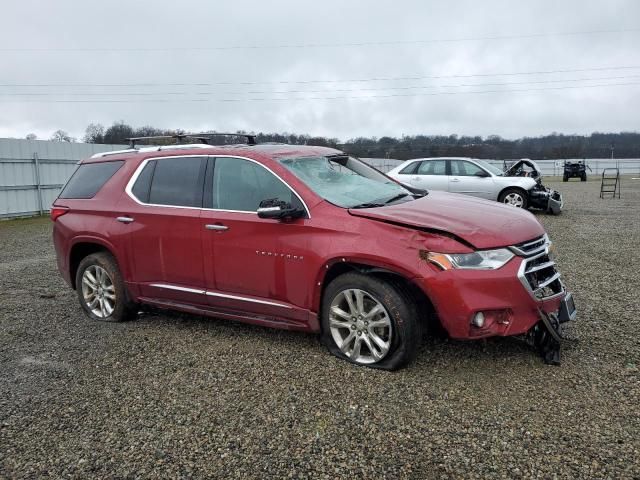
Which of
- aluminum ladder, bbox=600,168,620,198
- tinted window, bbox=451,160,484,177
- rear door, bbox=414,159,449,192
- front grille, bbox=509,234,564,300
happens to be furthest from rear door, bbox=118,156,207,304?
aluminum ladder, bbox=600,168,620,198

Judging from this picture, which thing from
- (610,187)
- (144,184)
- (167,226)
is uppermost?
(144,184)

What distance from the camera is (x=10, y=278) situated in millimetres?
7863

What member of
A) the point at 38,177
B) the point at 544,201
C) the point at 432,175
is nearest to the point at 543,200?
the point at 544,201

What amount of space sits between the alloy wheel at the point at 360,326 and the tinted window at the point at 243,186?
0.90 m

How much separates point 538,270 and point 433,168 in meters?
11.0

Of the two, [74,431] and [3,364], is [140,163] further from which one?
[74,431]

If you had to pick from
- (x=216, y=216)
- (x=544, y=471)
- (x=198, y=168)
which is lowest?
(x=544, y=471)

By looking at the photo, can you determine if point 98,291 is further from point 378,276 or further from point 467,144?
point 467,144

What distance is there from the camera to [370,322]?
389 cm

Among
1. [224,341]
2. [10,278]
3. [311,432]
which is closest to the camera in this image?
[311,432]

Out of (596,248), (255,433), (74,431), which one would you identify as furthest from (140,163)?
(596,248)

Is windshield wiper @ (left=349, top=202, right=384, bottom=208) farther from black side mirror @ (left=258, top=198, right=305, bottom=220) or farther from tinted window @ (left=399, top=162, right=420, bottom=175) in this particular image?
tinted window @ (left=399, top=162, right=420, bottom=175)

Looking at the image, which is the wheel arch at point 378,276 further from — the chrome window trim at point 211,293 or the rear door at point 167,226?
the rear door at point 167,226

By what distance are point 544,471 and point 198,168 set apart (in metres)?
3.60
